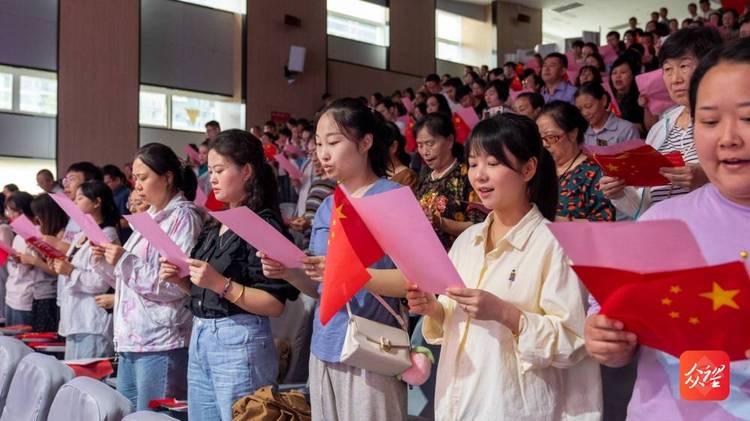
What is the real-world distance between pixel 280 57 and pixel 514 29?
17.1 feet

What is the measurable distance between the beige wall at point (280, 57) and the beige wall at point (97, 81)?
1785 millimetres

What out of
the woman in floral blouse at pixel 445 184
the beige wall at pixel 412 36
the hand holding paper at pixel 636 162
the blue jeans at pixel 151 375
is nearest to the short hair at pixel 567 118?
the woman in floral blouse at pixel 445 184

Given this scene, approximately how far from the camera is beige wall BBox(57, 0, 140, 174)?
8.78m

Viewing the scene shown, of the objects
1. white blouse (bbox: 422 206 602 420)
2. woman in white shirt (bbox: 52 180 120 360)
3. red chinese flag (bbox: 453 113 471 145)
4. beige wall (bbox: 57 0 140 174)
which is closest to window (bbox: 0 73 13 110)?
beige wall (bbox: 57 0 140 174)

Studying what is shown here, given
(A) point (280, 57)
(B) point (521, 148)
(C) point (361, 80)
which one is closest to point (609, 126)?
(B) point (521, 148)

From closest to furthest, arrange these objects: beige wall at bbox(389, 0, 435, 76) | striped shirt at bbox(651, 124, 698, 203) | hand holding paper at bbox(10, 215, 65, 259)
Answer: striped shirt at bbox(651, 124, 698, 203)
hand holding paper at bbox(10, 215, 65, 259)
beige wall at bbox(389, 0, 435, 76)

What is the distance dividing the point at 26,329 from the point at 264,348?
2.25 metres

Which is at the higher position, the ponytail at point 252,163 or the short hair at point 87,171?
the short hair at point 87,171

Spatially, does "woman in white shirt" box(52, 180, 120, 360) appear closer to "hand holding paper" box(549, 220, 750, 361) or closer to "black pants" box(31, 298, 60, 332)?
"black pants" box(31, 298, 60, 332)

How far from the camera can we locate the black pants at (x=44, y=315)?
4.10m

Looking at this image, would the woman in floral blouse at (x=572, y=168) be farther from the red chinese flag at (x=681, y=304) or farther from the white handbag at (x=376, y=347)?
the red chinese flag at (x=681, y=304)

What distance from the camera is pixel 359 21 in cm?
1189

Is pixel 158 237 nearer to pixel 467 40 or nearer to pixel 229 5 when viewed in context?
pixel 229 5

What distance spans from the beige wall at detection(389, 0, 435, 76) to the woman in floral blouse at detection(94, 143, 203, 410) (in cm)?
998
